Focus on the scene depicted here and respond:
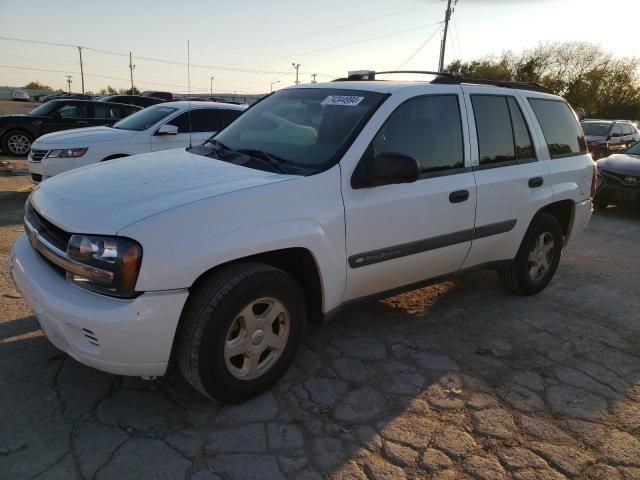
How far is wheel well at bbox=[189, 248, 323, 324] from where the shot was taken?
9.47 feet

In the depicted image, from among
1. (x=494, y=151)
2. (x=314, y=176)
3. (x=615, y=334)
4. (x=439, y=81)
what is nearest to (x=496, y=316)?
(x=615, y=334)

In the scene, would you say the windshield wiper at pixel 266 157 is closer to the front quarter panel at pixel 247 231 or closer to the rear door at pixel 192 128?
the front quarter panel at pixel 247 231

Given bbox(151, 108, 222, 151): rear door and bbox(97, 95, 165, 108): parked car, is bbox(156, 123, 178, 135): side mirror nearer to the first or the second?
bbox(151, 108, 222, 151): rear door

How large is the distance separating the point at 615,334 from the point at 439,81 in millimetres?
2423

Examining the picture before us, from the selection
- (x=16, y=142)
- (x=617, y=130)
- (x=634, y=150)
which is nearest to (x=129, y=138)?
(x=16, y=142)

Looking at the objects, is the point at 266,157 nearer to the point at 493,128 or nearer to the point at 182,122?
the point at 493,128

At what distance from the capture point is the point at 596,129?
47.8 feet

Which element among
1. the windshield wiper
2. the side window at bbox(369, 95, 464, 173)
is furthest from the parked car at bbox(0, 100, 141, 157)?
the side window at bbox(369, 95, 464, 173)

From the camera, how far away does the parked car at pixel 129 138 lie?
7.34 meters

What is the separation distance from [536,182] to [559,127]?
78 cm

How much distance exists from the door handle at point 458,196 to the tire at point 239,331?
4.33ft

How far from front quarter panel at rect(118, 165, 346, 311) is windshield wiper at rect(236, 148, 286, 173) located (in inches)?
10.9

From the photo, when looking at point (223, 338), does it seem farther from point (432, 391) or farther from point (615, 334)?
point (615, 334)

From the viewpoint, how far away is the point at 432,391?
10.00 ft
